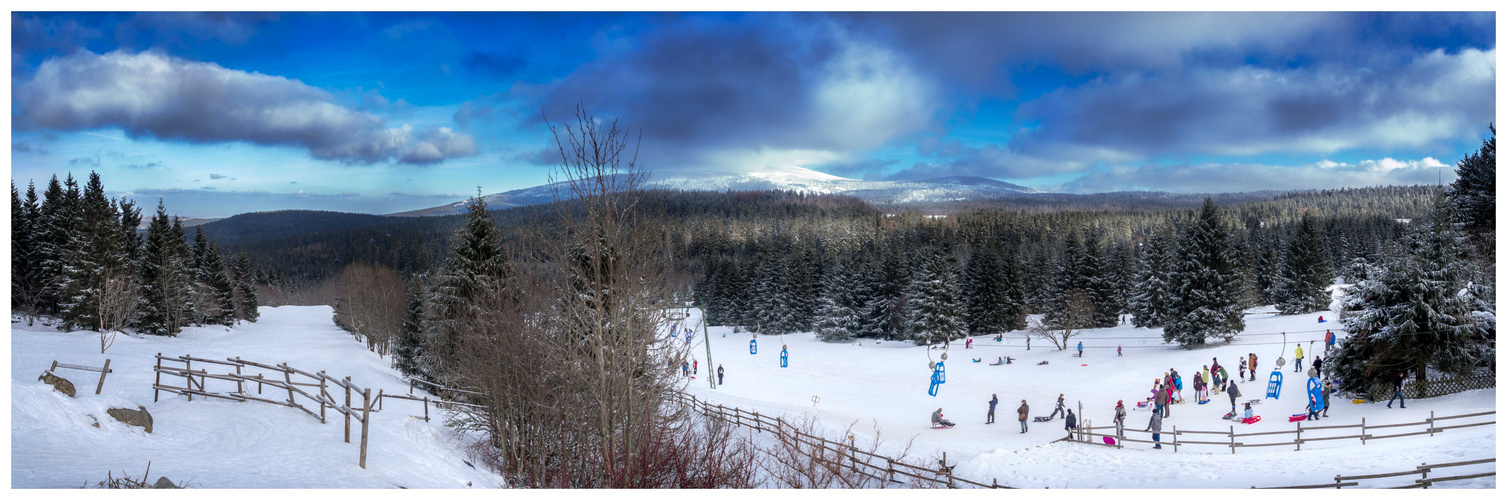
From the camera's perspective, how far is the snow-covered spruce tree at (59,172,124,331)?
93.6 ft

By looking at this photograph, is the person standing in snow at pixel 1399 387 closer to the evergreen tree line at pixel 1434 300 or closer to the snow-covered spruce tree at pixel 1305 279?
the evergreen tree line at pixel 1434 300

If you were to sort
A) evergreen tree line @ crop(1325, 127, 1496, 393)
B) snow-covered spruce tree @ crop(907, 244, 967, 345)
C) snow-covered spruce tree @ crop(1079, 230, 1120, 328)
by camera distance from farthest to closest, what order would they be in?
snow-covered spruce tree @ crop(1079, 230, 1120, 328) → snow-covered spruce tree @ crop(907, 244, 967, 345) → evergreen tree line @ crop(1325, 127, 1496, 393)

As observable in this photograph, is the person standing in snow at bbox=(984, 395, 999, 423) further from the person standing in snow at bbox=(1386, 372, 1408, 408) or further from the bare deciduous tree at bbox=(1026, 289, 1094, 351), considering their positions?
the bare deciduous tree at bbox=(1026, 289, 1094, 351)

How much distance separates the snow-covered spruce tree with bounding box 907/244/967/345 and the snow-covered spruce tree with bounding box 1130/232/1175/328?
12494 millimetres

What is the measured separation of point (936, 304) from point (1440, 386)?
110ft

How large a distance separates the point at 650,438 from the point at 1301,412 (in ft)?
77.0

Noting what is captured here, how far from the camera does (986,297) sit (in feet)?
183

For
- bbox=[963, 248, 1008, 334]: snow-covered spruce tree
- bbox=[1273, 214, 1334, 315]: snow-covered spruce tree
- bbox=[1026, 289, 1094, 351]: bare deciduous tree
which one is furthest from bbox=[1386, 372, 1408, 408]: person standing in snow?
bbox=[1273, 214, 1334, 315]: snow-covered spruce tree

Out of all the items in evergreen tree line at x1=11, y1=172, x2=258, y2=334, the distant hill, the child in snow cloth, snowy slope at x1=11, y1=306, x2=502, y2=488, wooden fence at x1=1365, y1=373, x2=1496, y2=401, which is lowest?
the child in snow cloth

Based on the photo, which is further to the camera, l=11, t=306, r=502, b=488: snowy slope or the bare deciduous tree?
the bare deciduous tree

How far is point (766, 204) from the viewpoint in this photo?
7717 inches

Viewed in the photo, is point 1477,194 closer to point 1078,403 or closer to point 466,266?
point 1078,403

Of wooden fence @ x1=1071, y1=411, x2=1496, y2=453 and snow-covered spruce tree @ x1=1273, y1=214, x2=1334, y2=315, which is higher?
snow-covered spruce tree @ x1=1273, y1=214, x2=1334, y2=315

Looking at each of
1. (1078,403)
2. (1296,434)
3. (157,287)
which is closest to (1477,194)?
(1296,434)
